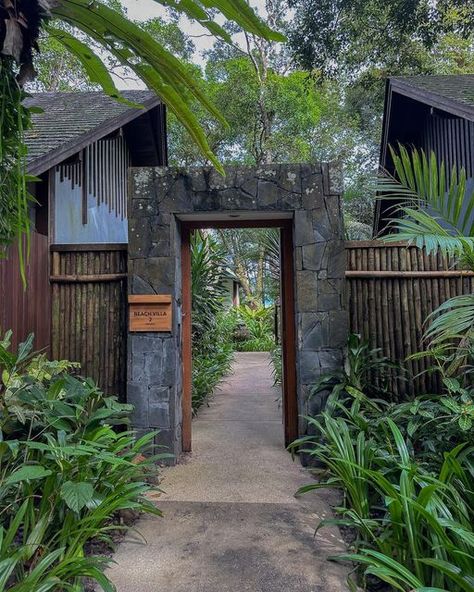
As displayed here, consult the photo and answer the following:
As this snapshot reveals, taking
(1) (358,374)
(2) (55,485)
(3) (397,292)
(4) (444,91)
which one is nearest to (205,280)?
(3) (397,292)

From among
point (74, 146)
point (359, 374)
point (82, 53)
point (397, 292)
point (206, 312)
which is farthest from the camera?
point (206, 312)

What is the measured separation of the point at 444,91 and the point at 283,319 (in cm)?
384

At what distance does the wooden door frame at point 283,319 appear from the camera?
3.88 meters

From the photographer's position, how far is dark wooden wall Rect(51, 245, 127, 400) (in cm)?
378

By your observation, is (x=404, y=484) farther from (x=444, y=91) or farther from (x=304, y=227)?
(x=444, y=91)

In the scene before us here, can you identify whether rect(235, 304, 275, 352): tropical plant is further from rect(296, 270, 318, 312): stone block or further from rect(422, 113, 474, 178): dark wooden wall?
rect(296, 270, 318, 312): stone block

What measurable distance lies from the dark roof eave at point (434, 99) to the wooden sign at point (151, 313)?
144 inches

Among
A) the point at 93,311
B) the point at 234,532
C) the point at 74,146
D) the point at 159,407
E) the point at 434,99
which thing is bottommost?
the point at 234,532

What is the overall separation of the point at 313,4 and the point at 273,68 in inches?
298

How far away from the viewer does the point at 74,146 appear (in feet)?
13.7

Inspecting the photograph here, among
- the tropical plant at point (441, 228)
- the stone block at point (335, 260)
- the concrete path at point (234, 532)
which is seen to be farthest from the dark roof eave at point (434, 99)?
the concrete path at point (234, 532)

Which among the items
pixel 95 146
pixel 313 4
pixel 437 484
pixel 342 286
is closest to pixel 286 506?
pixel 437 484

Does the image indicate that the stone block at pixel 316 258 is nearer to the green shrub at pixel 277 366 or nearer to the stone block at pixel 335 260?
the stone block at pixel 335 260

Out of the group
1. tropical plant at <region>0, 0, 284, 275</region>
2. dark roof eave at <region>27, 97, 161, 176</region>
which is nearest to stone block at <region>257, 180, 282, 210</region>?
dark roof eave at <region>27, 97, 161, 176</region>
